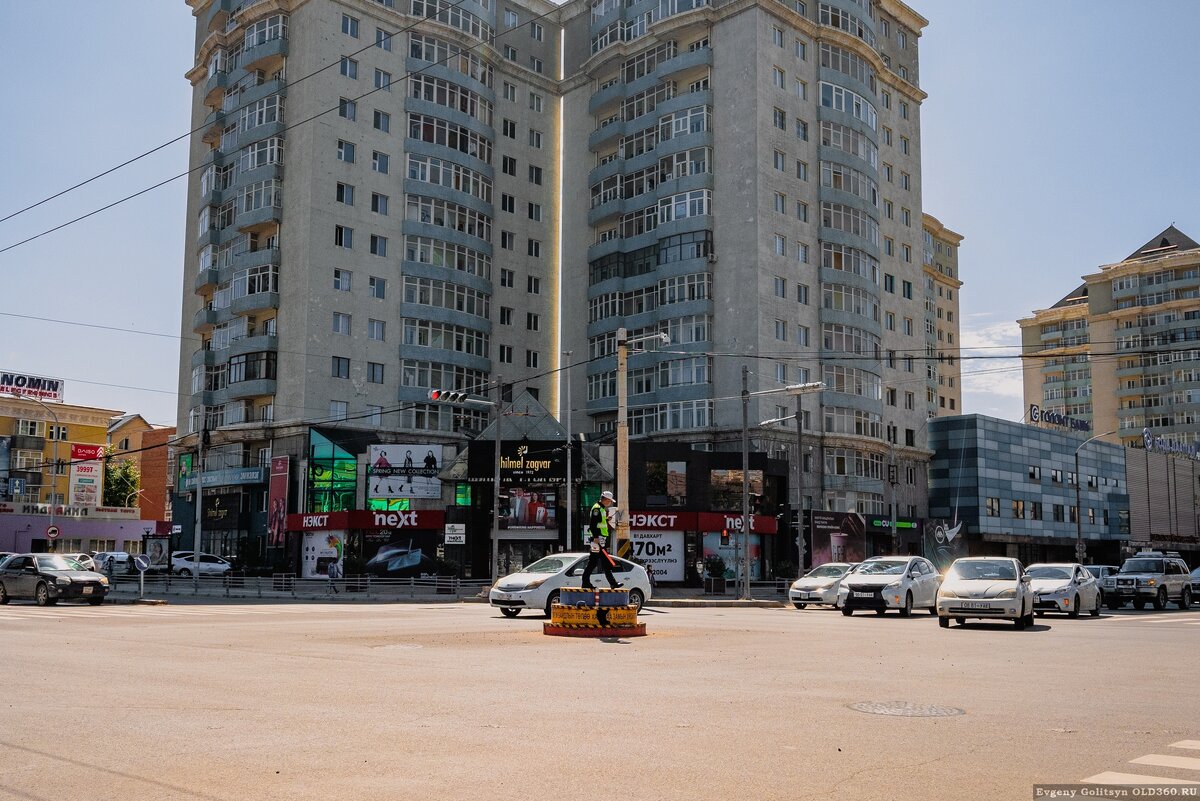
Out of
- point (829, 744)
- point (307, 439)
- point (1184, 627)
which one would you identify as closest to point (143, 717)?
point (829, 744)

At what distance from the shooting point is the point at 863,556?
66.8 meters

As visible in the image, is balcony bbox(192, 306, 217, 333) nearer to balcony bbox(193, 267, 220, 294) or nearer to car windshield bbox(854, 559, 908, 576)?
balcony bbox(193, 267, 220, 294)

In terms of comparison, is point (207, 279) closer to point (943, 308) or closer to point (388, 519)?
point (388, 519)

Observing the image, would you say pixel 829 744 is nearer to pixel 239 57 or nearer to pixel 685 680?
pixel 685 680

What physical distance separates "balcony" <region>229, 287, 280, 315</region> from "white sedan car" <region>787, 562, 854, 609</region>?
4125 centimetres

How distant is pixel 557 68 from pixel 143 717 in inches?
3132

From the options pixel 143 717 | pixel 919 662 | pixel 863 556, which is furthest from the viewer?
pixel 863 556

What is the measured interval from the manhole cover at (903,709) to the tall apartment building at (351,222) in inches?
2227

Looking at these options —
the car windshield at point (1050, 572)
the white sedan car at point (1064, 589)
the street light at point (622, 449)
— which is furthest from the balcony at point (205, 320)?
the white sedan car at point (1064, 589)

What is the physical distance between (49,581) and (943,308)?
10426 centimetres

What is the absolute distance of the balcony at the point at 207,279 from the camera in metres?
69.9

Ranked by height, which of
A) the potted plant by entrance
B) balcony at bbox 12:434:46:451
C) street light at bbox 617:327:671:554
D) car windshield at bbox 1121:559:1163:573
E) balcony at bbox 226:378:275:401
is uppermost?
balcony at bbox 226:378:275:401

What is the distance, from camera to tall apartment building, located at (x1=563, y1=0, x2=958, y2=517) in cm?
6631

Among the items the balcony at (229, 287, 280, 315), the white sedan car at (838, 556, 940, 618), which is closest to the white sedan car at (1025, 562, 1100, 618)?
the white sedan car at (838, 556, 940, 618)
